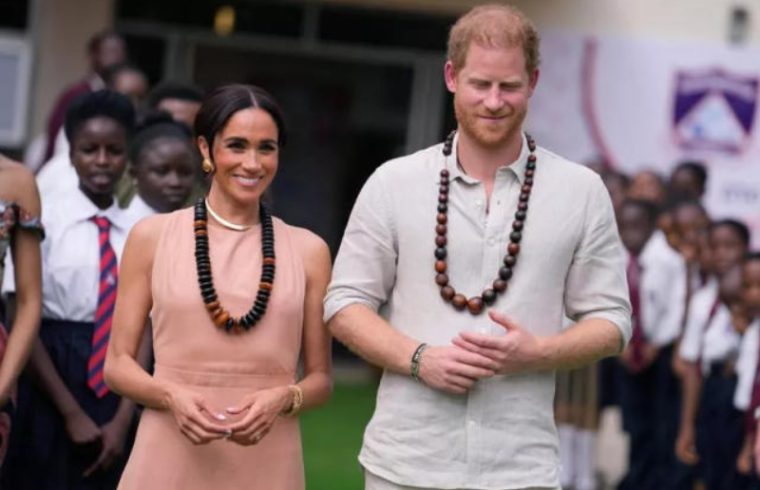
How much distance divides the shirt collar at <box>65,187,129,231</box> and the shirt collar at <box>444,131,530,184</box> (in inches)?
75.0

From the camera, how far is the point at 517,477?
5.27 meters

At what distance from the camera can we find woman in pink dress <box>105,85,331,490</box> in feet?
17.8

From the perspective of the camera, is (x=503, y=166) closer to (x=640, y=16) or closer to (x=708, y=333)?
(x=708, y=333)

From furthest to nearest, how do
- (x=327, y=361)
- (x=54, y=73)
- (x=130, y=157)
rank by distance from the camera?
(x=54, y=73) < (x=130, y=157) < (x=327, y=361)

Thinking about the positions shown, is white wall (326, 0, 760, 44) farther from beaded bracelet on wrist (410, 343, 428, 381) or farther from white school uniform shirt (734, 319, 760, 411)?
beaded bracelet on wrist (410, 343, 428, 381)

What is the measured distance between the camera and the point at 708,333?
A: 10.7m

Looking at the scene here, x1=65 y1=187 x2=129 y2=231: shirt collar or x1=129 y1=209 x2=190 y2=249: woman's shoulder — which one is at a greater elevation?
x1=129 y1=209 x2=190 y2=249: woman's shoulder

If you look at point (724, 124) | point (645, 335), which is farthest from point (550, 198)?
point (724, 124)

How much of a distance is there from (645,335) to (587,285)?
6401 mm

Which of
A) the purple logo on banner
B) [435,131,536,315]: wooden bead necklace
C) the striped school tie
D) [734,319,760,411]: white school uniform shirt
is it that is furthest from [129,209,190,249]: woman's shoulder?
the purple logo on banner

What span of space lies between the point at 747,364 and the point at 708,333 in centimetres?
74

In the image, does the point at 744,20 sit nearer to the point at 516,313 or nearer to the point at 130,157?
the point at 130,157

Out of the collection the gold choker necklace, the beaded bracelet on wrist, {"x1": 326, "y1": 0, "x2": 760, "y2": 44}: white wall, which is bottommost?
the beaded bracelet on wrist

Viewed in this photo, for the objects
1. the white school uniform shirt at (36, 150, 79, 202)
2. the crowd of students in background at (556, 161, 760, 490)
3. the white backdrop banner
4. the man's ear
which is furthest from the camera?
the white backdrop banner
